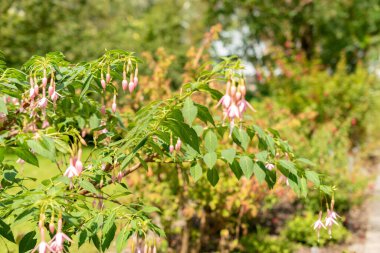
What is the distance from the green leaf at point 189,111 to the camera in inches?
73.8

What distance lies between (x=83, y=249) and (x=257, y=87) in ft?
31.5

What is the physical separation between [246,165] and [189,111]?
0.45m

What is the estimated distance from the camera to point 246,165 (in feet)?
7.20

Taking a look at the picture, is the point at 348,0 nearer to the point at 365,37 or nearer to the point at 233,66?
the point at 365,37

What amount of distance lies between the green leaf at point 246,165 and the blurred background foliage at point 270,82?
2331 mm

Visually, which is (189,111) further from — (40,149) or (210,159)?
(40,149)

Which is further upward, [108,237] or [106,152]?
[106,152]

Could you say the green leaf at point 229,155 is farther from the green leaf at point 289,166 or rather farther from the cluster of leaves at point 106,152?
the green leaf at point 289,166

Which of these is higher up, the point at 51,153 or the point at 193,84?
the point at 193,84

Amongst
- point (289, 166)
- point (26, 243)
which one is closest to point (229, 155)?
point (289, 166)

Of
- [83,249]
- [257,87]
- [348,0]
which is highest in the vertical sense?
[348,0]

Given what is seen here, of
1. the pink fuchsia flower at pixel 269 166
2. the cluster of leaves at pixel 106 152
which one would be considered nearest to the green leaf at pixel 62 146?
the cluster of leaves at pixel 106 152

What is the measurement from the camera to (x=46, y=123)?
9.66ft

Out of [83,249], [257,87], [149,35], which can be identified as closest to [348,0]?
[257,87]
